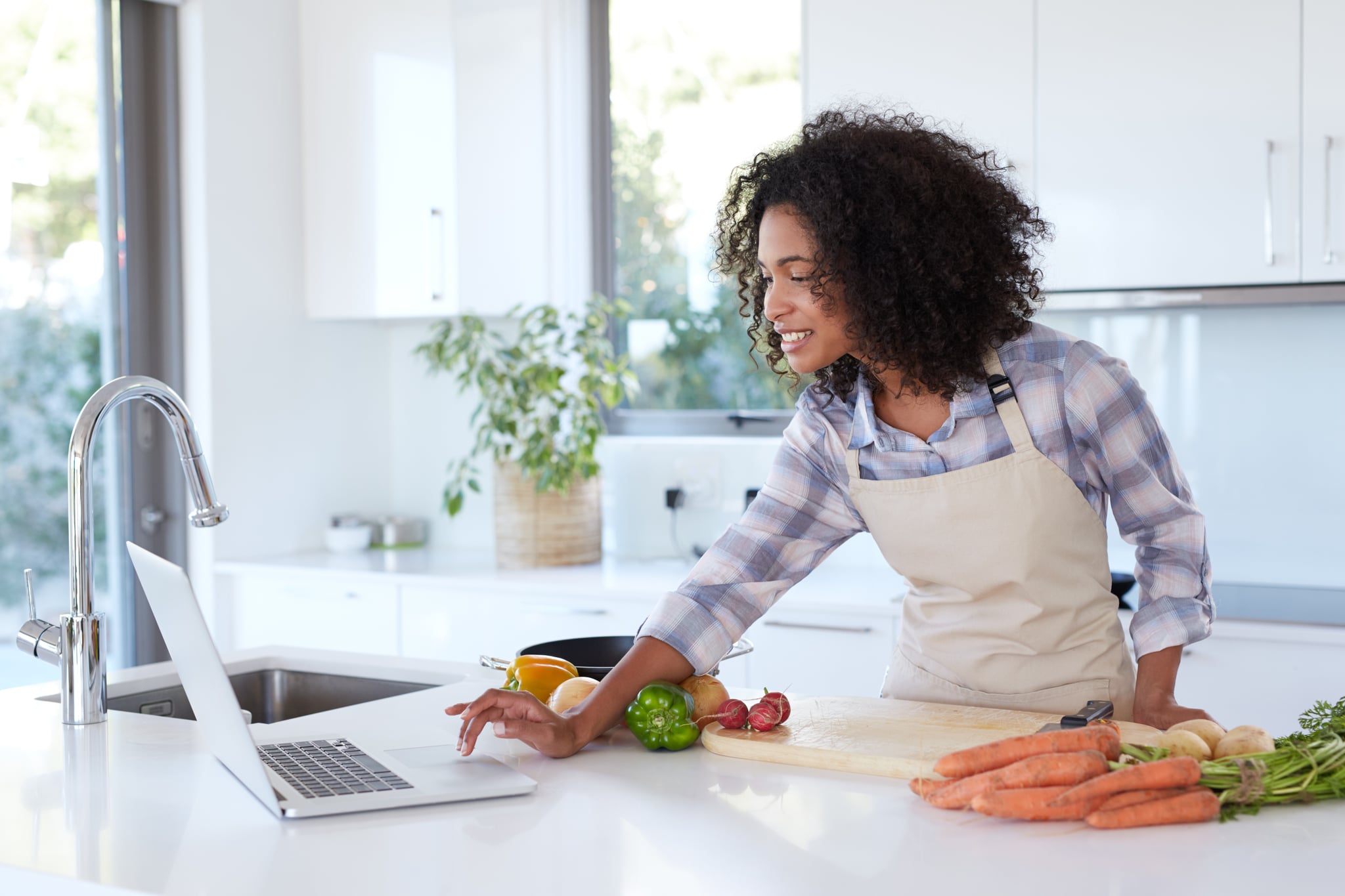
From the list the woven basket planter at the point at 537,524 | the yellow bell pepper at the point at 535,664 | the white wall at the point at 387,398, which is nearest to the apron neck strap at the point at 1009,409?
the yellow bell pepper at the point at 535,664

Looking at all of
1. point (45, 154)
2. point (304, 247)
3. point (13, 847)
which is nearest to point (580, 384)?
point (304, 247)

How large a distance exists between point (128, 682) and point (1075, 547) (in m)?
1.38

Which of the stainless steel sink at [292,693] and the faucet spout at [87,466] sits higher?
the faucet spout at [87,466]

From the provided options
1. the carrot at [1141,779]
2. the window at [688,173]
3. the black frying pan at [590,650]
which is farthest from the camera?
the window at [688,173]

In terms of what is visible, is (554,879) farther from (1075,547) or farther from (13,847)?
(1075,547)

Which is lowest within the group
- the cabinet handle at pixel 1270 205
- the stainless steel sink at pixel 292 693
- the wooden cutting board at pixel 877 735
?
the stainless steel sink at pixel 292 693

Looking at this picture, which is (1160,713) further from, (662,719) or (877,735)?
(662,719)

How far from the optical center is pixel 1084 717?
1397 mm

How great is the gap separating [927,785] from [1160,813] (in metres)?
0.21

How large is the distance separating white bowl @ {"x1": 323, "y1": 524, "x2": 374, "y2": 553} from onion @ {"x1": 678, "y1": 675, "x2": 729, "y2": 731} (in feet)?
8.00

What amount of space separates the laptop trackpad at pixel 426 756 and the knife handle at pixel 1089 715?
25.8 inches

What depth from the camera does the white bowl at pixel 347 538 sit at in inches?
150

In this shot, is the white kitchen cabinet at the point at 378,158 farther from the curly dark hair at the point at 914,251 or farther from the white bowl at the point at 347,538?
the curly dark hair at the point at 914,251

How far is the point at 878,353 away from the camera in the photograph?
5.62 ft
